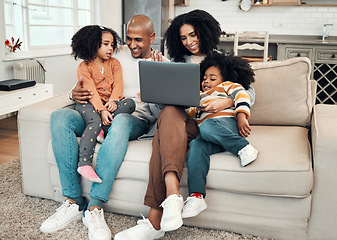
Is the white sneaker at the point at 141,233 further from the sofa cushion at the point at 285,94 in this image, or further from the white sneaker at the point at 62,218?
the sofa cushion at the point at 285,94

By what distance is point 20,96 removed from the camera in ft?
9.98

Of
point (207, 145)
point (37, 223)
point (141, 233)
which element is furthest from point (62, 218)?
point (207, 145)

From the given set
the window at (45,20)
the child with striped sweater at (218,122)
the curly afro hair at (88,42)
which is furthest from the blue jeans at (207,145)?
the window at (45,20)

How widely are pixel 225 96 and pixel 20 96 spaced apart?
1916 mm

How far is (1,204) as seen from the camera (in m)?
1.99

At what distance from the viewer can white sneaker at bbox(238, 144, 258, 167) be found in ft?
5.18

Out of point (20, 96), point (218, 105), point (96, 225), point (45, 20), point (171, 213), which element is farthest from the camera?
point (45, 20)

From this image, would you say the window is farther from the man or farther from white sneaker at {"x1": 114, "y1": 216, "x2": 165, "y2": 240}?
white sneaker at {"x1": 114, "y1": 216, "x2": 165, "y2": 240}

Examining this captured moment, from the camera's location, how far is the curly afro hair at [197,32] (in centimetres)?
212

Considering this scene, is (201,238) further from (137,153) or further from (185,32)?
(185,32)

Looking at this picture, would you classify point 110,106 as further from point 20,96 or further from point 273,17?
point 273,17

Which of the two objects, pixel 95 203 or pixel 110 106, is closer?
pixel 95 203

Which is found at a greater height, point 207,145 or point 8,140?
point 207,145

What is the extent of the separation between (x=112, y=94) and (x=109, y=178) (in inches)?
21.1
